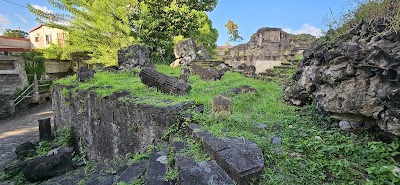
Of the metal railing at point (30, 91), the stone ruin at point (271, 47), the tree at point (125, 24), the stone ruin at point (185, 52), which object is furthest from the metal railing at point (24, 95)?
the stone ruin at point (271, 47)

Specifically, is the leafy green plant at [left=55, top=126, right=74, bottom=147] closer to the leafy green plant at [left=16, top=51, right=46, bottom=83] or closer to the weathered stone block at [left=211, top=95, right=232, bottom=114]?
the weathered stone block at [left=211, top=95, right=232, bottom=114]

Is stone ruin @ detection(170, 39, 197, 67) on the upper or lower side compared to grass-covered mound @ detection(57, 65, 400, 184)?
upper

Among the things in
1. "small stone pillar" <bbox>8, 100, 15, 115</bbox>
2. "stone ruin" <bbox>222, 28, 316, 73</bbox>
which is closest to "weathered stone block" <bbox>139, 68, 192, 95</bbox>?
"stone ruin" <bbox>222, 28, 316, 73</bbox>

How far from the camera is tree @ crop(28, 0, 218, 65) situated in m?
13.4

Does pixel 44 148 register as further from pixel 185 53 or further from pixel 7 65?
pixel 7 65

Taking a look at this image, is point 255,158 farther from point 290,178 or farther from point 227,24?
point 227,24

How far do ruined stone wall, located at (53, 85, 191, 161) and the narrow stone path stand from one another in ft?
9.01

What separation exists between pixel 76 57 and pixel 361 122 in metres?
23.5

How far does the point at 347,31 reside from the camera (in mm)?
3771

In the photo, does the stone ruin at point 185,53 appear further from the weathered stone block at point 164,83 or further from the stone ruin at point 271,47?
the weathered stone block at point 164,83

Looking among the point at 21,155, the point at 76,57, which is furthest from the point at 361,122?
the point at 76,57

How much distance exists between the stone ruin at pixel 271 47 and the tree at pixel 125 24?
442 centimetres

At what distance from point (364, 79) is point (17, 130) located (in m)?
14.1

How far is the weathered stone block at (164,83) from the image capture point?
497 cm
